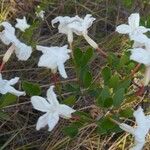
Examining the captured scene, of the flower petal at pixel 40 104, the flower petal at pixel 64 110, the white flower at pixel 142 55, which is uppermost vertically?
the white flower at pixel 142 55

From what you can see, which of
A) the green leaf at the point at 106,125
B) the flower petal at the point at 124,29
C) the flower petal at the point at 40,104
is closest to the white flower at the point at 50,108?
the flower petal at the point at 40,104

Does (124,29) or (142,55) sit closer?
(142,55)

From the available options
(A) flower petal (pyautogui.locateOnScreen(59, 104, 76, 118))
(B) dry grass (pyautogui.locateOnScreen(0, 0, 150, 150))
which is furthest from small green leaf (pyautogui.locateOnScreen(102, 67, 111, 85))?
(B) dry grass (pyautogui.locateOnScreen(0, 0, 150, 150))

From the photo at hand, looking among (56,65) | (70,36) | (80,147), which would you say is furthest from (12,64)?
(56,65)

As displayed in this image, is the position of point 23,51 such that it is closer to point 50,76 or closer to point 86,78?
point 86,78

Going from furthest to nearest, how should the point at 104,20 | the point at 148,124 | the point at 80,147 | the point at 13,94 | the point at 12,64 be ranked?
the point at 104,20 < the point at 12,64 < the point at 80,147 < the point at 13,94 < the point at 148,124

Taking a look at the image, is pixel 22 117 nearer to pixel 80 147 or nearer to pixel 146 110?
pixel 80 147

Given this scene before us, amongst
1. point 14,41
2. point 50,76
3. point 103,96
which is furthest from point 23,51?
point 50,76

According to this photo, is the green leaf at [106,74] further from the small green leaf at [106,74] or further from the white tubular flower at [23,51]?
the white tubular flower at [23,51]

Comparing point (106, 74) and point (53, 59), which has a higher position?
point (53, 59)
